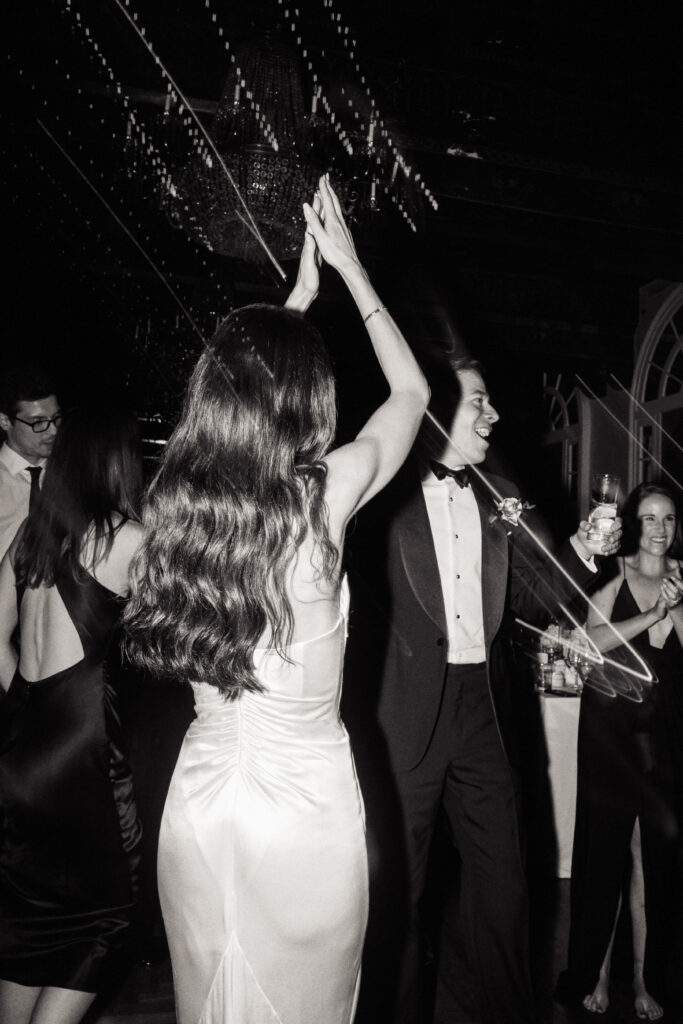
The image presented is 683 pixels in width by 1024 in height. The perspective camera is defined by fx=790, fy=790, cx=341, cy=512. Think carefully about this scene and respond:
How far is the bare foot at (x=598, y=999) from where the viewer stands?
8.82 feet

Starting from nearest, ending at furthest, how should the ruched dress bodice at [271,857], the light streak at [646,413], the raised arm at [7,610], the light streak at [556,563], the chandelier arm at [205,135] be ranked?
the ruched dress bodice at [271,857]
the raised arm at [7,610]
the light streak at [556,563]
the chandelier arm at [205,135]
the light streak at [646,413]

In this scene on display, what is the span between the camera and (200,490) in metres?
1.42

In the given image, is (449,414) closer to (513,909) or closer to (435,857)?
(513,909)

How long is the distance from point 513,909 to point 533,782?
202 cm

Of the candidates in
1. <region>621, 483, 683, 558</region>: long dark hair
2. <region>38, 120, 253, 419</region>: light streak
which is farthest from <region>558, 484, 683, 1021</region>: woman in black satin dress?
<region>38, 120, 253, 419</region>: light streak

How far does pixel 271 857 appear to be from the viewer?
4.55 ft

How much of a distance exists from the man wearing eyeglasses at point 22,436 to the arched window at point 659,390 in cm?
627

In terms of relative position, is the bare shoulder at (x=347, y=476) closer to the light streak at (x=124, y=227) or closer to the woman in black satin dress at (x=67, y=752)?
the woman in black satin dress at (x=67, y=752)

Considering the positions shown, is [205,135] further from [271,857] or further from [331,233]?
[271,857]

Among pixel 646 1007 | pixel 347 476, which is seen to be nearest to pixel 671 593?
pixel 646 1007

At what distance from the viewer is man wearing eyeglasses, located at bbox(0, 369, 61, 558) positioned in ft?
9.61

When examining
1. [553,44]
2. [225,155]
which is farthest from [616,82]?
[225,155]

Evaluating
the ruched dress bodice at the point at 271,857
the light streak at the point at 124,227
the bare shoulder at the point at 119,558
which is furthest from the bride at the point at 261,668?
the light streak at the point at 124,227

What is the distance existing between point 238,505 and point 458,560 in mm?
1270
